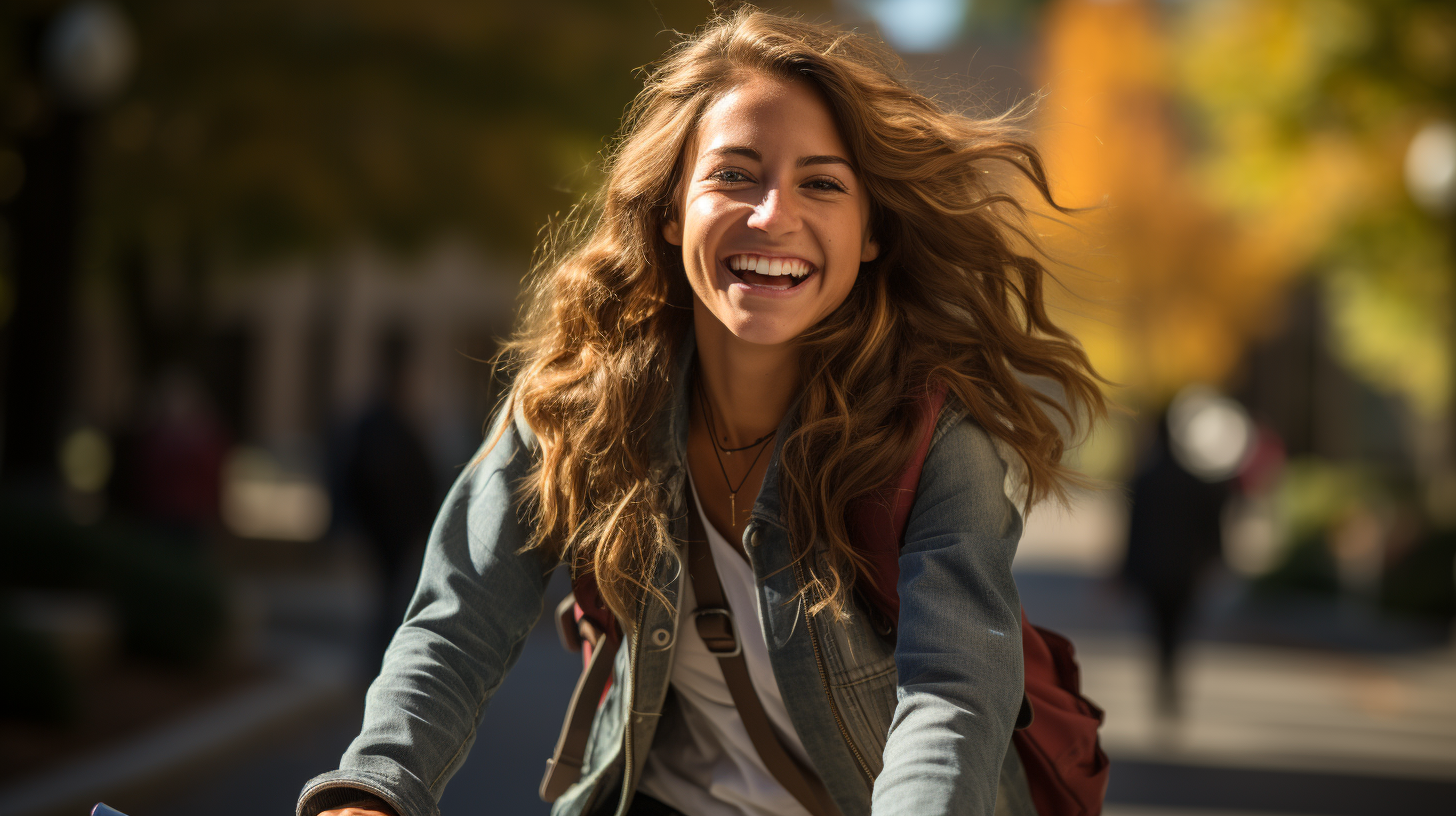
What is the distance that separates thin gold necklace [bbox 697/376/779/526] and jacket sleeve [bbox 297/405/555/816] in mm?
308

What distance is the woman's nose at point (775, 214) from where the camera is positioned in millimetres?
2211

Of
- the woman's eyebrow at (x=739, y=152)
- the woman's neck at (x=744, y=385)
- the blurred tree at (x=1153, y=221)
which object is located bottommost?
the woman's neck at (x=744, y=385)

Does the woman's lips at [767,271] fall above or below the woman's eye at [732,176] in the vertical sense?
below

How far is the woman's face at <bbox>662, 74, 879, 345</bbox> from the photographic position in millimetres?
2246

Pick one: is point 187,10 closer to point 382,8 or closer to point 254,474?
point 382,8

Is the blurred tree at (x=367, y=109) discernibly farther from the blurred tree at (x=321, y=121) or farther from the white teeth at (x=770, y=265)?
the white teeth at (x=770, y=265)

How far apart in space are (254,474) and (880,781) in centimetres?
3195

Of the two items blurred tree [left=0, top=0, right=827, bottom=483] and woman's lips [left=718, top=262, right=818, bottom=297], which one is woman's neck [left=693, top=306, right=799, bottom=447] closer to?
woman's lips [left=718, top=262, right=818, bottom=297]

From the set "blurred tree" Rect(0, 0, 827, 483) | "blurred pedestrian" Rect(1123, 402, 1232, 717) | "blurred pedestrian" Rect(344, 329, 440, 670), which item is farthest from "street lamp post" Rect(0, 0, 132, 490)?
"blurred pedestrian" Rect(1123, 402, 1232, 717)

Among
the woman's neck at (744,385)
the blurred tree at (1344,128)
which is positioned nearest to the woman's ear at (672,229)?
the woman's neck at (744,385)

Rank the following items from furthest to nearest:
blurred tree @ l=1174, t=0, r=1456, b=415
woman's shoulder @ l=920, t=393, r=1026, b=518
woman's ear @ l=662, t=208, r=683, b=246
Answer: blurred tree @ l=1174, t=0, r=1456, b=415, woman's ear @ l=662, t=208, r=683, b=246, woman's shoulder @ l=920, t=393, r=1026, b=518

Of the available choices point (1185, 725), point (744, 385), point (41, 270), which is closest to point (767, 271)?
point (744, 385)

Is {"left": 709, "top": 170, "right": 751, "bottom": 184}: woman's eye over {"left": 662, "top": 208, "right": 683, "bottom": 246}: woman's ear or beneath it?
over

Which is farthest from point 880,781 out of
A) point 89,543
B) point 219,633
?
point 89,543
